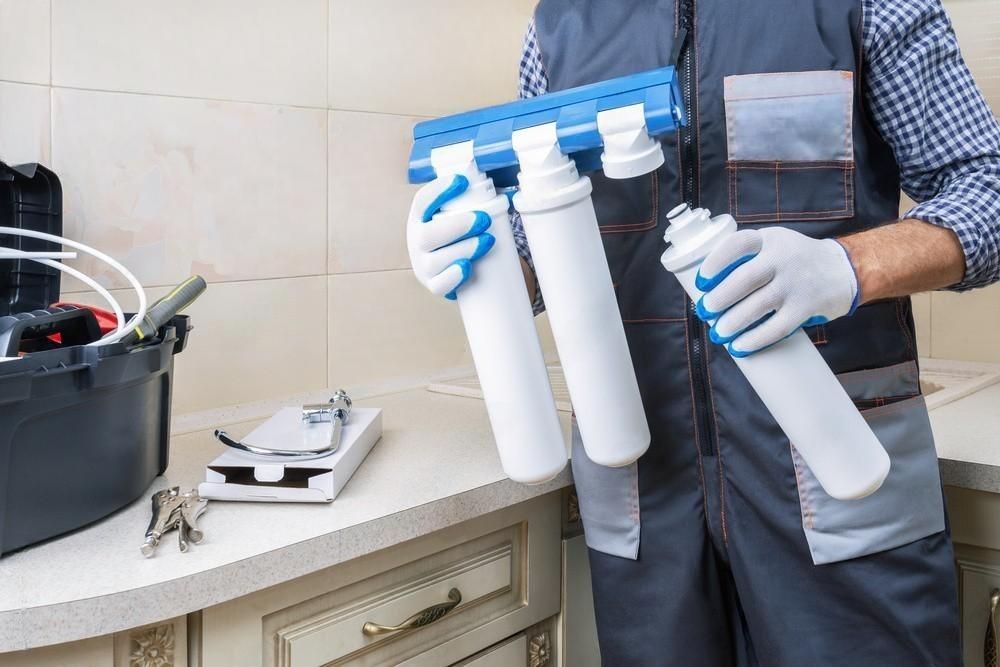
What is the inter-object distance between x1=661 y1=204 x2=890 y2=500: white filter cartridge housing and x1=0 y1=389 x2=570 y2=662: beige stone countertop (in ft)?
1.32

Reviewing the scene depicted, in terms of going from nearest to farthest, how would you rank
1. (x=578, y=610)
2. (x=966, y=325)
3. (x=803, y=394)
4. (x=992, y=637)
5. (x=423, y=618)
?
(x=803, y=394) < (x=423, y=618) < (x=992, y=637) < (x=578, y=610) < (x=966, y=325)

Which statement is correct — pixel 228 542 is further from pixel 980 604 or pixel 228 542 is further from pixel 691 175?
pixel 980 604

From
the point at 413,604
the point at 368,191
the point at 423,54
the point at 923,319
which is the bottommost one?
the point at 413,604

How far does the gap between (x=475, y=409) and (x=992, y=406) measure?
802 mm

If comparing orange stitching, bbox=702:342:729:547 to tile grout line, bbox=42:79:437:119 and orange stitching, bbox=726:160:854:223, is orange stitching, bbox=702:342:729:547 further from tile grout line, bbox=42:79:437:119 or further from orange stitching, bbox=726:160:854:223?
tile grout line, bbox=42:79:437:119

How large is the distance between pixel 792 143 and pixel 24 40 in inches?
36.7

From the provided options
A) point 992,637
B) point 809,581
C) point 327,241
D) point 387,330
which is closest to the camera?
point 809,581

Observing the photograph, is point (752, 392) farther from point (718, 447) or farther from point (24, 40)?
point (24, 40)

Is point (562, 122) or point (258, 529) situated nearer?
point (562, 122)

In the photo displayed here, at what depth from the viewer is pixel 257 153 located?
1.43 m

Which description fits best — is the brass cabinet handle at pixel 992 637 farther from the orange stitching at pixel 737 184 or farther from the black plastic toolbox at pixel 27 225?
the black plastic toolbox at pixel 27 225

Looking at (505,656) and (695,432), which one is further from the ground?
(695,432)

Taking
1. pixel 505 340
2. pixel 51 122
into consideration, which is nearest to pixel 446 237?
pixel 505 340

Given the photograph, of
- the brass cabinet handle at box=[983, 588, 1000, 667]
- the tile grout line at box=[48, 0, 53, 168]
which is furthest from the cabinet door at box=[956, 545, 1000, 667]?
the tile grout line at box=[48, 0, 53, 168]
